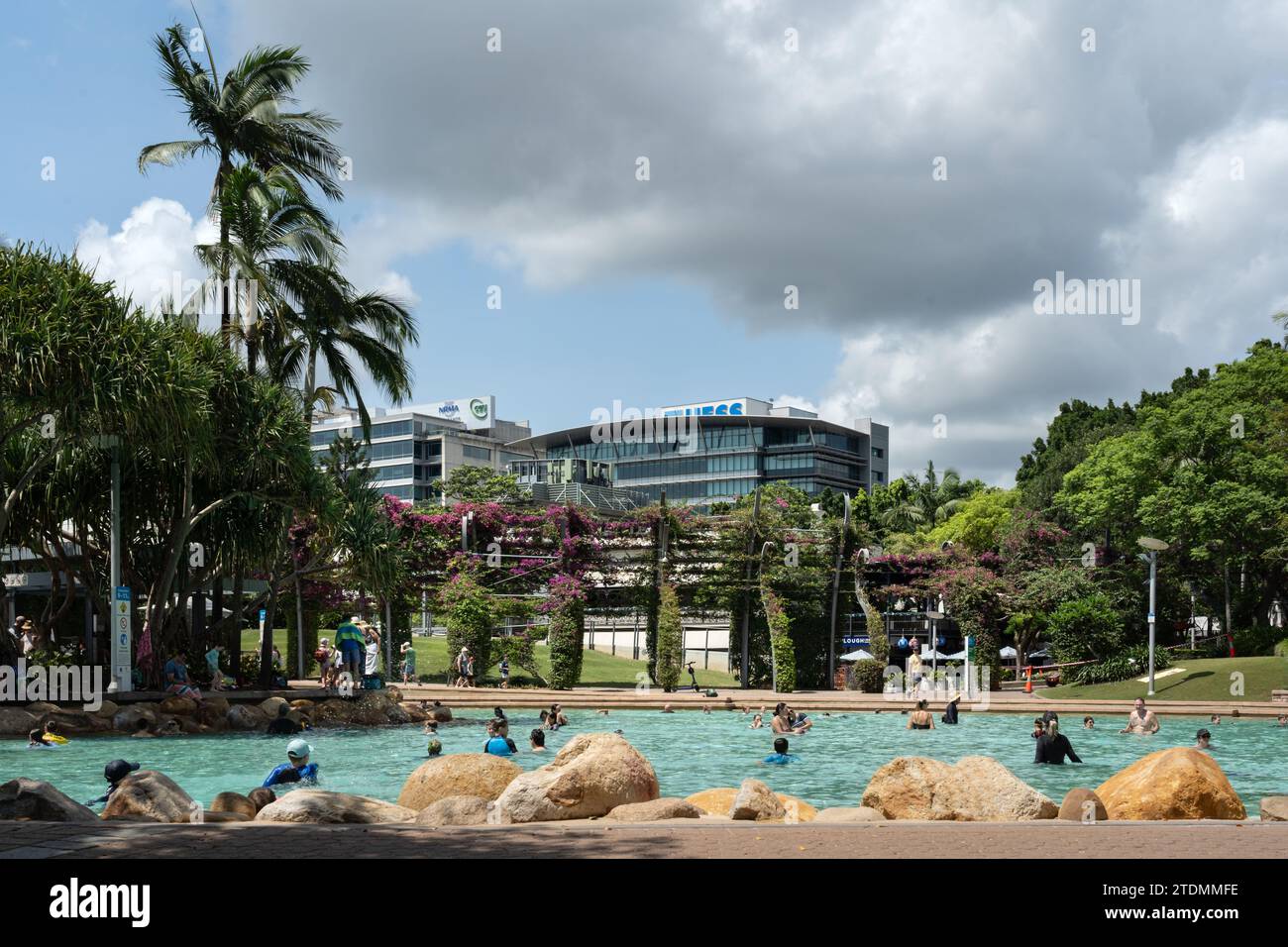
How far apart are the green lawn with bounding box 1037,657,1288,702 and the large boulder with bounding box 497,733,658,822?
26.4 m

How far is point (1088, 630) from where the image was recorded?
3866cm

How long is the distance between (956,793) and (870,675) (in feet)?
88.8

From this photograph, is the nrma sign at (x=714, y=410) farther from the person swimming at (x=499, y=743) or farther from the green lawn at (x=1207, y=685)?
the person swimming at (x=499, y=743)

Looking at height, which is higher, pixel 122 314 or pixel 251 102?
pixel 251 102

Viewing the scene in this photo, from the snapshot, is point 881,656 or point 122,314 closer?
point 122,314

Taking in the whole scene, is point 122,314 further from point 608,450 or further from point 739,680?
point 608,450

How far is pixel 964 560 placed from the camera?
4162 centimetres

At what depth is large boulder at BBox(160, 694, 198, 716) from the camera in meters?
23.4

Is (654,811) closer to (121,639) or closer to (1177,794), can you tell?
(1177,794)

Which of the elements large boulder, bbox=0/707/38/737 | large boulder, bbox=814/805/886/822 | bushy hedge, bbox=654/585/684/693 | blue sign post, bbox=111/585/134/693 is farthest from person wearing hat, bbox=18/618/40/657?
large boulder, bbox=814/805/886/822

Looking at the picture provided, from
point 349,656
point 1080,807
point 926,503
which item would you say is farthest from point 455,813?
point 926,503

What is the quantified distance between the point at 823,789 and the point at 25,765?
12.6 m
